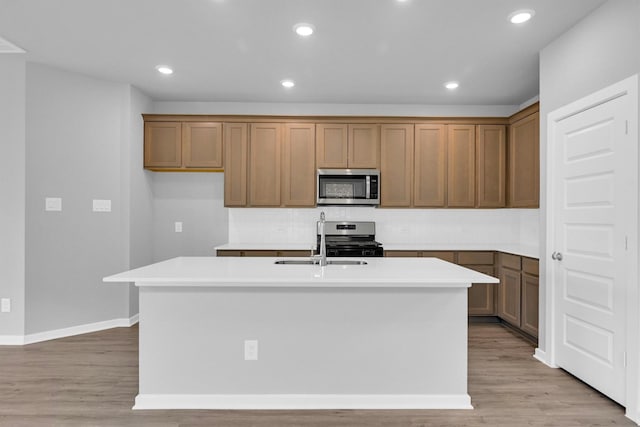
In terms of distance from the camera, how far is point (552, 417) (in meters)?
2.33

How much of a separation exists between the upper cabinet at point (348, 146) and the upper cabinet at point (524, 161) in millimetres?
1544

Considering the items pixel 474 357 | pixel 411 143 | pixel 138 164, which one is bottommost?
pixel 474 357

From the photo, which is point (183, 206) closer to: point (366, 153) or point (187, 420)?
point (366, 153)

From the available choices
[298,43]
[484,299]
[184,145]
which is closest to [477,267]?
[484,299]

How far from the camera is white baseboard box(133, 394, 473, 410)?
7.90 ft

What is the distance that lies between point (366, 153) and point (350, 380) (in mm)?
2869

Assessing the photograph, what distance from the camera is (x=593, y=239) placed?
8.75 feet

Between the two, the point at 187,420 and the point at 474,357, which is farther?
the point at 474,357

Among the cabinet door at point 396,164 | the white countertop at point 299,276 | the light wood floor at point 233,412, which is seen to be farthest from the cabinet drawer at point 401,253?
the white countertop at point 299,276

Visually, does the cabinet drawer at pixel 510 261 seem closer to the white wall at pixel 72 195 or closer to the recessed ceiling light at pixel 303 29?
the recessed ceiling light at pixel 303 29

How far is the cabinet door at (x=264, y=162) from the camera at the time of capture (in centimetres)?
465

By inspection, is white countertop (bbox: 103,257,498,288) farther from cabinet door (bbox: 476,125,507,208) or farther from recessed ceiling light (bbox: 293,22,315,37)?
cabinet door (bbox: 476,125,507,208)

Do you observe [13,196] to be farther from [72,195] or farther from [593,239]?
[593,239]

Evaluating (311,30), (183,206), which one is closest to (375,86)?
(311,30)
